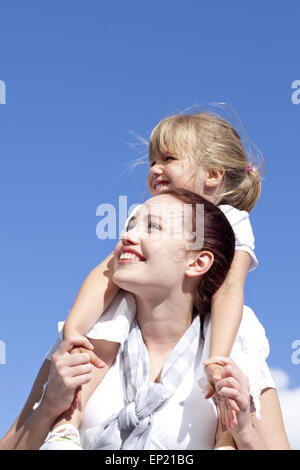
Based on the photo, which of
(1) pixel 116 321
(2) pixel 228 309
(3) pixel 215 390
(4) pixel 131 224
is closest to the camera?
(3) pixel 215 390

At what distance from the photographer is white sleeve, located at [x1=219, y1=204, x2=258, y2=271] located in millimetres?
3603

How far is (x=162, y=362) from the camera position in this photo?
3162mm

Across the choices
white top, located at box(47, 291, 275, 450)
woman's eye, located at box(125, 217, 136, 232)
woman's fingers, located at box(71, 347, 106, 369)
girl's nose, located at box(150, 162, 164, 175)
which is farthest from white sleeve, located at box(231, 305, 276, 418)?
girl's nose, located at box(150, 162, 164, 175)

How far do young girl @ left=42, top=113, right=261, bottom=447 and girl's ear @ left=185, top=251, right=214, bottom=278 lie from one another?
0.15 meters

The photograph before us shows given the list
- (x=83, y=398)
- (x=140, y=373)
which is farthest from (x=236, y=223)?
(x=83, y=398)

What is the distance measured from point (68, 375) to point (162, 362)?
0.53 meters

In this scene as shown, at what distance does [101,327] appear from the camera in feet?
10.5

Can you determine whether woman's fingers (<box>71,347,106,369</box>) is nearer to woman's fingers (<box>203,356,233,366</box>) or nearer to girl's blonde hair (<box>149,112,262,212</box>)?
woman's fingers (<box>203,356,233,366</box>)

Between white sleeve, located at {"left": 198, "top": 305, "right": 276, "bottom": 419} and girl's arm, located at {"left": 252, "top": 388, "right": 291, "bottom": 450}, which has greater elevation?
white sleeve, located at {"left": 198, "top": 305, "right": 276, "bottom": 419}

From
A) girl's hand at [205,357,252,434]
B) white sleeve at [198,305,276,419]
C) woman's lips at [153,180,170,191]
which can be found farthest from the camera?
woman's lips at [153,180,170,191]

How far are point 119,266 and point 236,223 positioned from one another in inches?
37.0

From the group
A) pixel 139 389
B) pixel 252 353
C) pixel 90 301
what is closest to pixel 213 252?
pixel 252 353

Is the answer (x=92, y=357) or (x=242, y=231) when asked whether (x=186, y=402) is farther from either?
(x=242, y=231)

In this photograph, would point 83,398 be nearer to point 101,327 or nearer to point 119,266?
point 101,327
